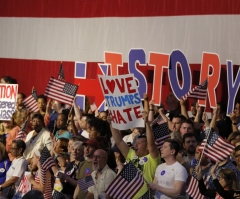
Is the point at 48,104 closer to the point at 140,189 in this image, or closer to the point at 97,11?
the point at 97,11

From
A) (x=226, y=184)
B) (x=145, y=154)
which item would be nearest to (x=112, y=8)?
(x=145, y=154)

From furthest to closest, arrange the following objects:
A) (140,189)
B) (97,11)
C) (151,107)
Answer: (97,11) < (151,107) < (140,189)

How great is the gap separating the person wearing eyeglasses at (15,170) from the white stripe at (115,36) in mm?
4200

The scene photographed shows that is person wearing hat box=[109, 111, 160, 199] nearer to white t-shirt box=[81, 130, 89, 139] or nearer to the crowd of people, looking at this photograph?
the crowd of people

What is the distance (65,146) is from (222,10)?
14.3 ft

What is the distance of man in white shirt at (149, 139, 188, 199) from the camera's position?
13.2 meters

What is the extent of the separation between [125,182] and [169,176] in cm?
63

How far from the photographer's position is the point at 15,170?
16.4 metres

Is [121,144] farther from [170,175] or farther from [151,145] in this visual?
[170,175]

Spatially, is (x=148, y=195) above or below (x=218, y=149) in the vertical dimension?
below

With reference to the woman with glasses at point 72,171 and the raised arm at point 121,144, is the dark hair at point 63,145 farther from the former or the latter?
the raised arm at point 121,144

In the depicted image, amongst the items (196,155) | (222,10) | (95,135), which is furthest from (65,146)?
(222,10)

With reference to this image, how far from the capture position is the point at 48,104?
19.3 metres

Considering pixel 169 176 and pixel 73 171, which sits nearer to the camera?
pixel 169 176
